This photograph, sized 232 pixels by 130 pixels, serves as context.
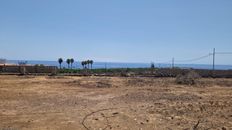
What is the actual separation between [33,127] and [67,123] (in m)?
1.15

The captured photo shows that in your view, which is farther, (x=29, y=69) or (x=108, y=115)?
(x=29, y=69)

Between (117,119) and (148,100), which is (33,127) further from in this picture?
(148,100)

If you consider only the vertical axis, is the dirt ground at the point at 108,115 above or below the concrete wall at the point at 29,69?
below


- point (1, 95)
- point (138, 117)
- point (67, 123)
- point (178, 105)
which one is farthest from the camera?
point (1, 95)

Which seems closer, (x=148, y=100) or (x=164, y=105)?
(x=164, y=105)

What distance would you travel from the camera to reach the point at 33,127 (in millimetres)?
11617

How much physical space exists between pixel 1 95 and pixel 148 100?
800cm

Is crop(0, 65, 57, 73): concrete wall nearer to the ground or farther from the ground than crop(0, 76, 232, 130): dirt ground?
farther from the ground

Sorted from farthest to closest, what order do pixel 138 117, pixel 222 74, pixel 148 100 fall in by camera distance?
pixel 222 74
pixel 148 100
pixel 138 117

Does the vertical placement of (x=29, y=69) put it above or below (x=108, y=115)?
above

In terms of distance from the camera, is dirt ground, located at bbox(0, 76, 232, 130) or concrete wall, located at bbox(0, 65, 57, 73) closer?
dirt ground, located at bbox(0, 76, 232, 130)

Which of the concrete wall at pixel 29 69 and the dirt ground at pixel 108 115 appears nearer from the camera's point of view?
the dirt ground at pixel 108 115

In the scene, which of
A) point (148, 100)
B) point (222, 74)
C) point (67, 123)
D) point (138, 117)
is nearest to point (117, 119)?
point (138, 117)

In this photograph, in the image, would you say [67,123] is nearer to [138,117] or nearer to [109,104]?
[138,117]
